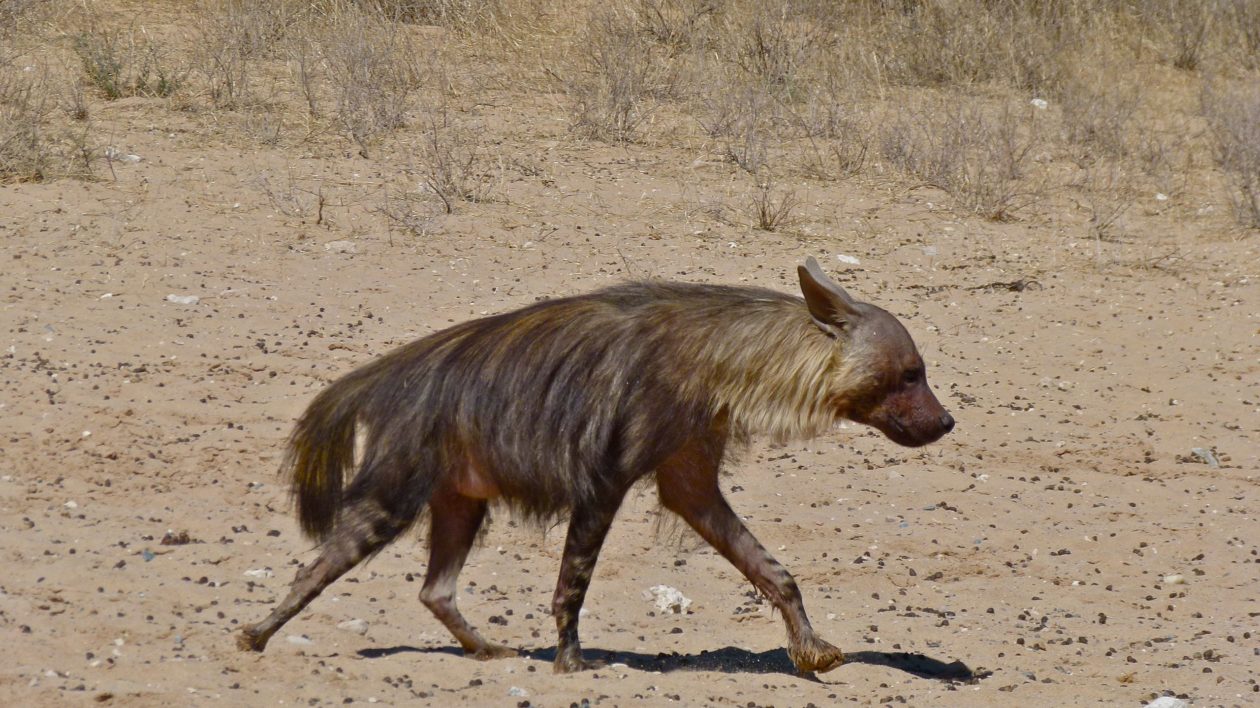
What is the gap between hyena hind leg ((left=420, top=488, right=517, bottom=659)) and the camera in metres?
A: 5.45

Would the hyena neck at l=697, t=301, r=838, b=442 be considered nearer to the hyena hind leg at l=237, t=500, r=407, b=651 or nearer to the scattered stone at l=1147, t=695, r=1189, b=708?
the hyena hind leg at l=237, t=500, r=407, b=651

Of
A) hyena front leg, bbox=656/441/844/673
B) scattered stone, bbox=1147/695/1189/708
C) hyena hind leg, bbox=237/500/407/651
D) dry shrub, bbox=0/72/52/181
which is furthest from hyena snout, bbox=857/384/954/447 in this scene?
dry shrub, bbox=0/72/52/181

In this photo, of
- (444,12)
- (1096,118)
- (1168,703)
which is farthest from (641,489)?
(1096,118)

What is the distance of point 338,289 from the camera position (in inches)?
357

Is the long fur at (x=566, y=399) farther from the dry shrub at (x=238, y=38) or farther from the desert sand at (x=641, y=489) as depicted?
the dry shrub at (x=238, y=38)

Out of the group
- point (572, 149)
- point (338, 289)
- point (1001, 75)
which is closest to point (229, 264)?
point (338, 289)

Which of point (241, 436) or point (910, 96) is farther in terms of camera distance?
point (910, 96)

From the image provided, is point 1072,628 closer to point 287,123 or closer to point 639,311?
point 639,311

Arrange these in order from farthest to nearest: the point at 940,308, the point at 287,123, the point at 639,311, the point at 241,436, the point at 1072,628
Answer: the point at 287,123 < the point at 940,308 < the point at 241,436 < the point at 1072,628 < the point at 639,311

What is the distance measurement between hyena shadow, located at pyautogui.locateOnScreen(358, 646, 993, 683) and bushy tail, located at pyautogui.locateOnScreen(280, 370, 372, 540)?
53cm

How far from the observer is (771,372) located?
5.31 metres

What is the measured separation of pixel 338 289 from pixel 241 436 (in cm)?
207

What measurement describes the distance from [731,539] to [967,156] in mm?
7300

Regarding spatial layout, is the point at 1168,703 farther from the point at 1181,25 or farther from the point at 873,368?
the point at 1181,25
